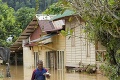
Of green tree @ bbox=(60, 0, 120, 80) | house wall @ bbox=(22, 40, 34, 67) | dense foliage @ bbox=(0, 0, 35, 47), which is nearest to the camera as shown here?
green tree @ bbox=(60, 0, 120, 80)

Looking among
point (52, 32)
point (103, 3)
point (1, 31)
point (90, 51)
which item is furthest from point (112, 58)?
point (1, 31)

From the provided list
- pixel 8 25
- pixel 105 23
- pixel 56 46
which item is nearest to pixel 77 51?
pixel 56 46

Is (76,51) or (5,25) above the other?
(5,25)

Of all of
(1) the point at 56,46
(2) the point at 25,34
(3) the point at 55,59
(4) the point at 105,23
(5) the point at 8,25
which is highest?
(5) the point at 8,25

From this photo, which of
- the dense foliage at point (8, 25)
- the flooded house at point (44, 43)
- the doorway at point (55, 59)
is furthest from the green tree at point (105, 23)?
the dense foliage at point (8, 25)

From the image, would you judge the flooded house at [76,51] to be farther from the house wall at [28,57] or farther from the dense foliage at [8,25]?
the dense foliage at [8,25]

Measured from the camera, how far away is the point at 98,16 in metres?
4.83

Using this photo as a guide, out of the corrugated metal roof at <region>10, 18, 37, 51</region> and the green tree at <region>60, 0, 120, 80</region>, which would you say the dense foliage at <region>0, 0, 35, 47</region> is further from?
the green tree at <region>60, 0, 120, 80</region>

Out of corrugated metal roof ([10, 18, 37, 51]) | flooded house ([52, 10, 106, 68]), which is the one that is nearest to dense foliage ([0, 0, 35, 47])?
corrugated metal roof ([10, 18, 37, 51])

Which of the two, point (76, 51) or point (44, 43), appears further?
point (44, 43)

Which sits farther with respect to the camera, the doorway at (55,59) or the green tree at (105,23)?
the doorway at (55,59)

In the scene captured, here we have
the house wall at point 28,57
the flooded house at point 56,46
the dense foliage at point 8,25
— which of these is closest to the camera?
Result: the flooded house at point 56,46

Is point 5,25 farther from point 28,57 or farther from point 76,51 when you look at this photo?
point 76,51

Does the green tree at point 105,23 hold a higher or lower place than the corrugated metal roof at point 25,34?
lower
